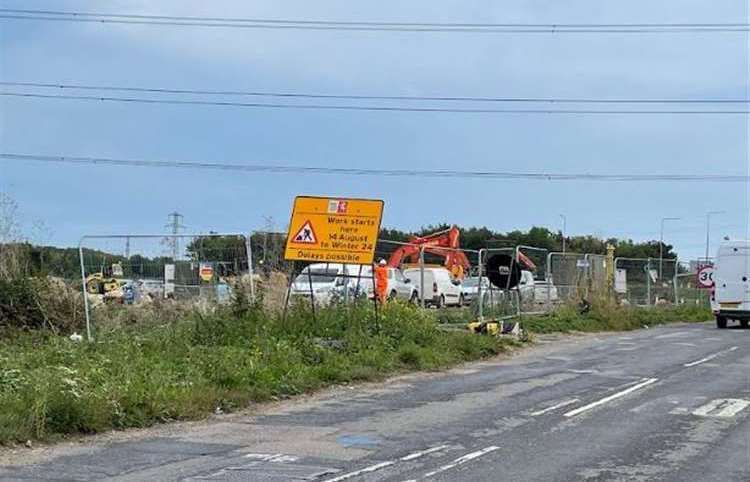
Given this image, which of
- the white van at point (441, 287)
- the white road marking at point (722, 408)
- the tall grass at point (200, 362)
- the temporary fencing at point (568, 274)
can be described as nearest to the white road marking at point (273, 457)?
the tall grass at point (200, 362)

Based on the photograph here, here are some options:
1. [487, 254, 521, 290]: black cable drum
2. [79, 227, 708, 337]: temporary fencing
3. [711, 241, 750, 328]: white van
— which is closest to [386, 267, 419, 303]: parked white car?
[79, 227, 708, 337]: temporary fencing

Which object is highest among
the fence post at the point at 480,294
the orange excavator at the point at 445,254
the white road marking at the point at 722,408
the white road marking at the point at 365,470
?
the orange excavator at the point at 445,254

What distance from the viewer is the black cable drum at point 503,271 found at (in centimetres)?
2422

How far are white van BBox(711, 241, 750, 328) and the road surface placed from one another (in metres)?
16.2

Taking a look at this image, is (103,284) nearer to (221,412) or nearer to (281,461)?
(221,412)

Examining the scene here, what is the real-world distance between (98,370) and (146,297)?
6.69 m

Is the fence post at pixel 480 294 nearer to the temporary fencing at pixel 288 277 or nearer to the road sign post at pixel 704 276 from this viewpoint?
the temporary fencing at pixel 288 277

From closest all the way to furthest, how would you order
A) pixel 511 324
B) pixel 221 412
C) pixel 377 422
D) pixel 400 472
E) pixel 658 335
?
pixel 400 472 < pixel 377 422 < pixel 221 412 < pixel 511 324 < pixel 658 335

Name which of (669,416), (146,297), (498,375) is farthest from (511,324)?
(669,416)

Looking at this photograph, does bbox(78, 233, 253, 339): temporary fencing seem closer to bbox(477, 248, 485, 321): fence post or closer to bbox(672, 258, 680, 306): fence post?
bbox(477, 248, 485, 321): fence post

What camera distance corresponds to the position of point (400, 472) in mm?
8648

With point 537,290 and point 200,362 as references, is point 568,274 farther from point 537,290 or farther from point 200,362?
point 200,362

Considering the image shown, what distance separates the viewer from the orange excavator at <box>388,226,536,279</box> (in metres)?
25.9

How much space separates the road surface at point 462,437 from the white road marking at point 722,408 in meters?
0.03
